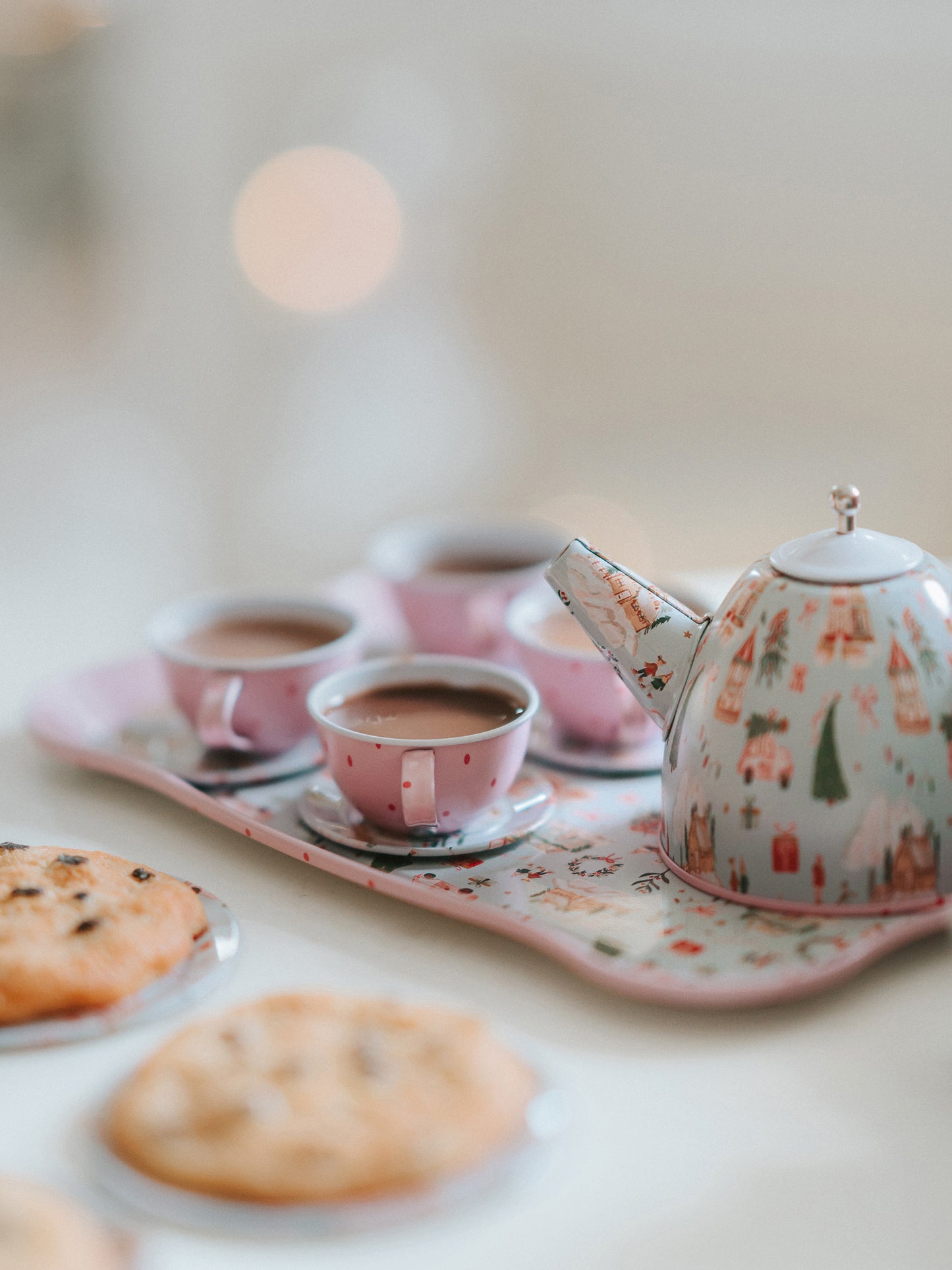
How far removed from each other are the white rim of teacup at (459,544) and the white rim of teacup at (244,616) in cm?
12

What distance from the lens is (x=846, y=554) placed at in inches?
25.4

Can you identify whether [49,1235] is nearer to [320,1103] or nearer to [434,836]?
[320,1103]

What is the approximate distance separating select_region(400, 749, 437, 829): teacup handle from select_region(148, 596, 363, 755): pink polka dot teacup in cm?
17

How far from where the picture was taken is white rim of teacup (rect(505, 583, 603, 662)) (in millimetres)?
855

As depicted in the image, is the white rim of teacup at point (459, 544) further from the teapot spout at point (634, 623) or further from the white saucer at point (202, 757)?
the teapot spout at point (634, 623)

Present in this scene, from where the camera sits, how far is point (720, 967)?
60cm

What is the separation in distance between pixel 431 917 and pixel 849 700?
0.79ft

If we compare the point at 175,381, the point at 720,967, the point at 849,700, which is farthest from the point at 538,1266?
the point at 175,381

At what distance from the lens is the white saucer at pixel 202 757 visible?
84 cm

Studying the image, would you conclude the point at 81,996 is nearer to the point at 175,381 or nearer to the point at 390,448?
the point at 175,381

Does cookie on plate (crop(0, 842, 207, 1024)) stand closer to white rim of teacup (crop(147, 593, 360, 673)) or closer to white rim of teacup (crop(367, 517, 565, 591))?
white rim of teacup (crop(147, 593, 360, 673))

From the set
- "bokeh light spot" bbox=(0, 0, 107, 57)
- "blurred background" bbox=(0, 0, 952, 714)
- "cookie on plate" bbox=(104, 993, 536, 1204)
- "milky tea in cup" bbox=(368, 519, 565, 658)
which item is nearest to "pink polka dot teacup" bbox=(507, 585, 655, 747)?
"milky tea in cup" bbox=(368, 519, 565, 658)

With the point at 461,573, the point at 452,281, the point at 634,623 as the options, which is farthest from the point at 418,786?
the point at 452,281

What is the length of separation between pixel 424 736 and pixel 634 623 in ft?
0.44
